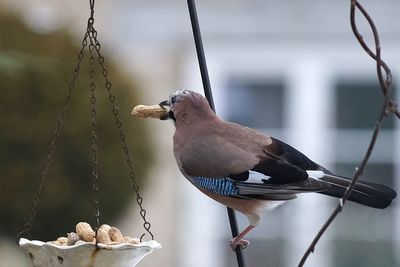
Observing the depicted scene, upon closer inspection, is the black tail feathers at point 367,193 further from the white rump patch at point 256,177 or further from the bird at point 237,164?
the white rump patch at point 256,177

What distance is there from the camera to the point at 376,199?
316 cm

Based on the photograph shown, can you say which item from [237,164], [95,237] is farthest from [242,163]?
[95,237]

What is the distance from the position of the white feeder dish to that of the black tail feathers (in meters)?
0.57

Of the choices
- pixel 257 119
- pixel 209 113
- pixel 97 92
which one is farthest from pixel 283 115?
pixel 209 113

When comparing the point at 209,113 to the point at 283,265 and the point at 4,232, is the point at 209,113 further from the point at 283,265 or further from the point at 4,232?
the point at 283,265

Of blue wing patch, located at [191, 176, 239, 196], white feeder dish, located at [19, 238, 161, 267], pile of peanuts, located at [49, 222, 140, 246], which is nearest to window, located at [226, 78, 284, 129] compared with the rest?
blue wing patch, located at [191, 176, 239, 196]

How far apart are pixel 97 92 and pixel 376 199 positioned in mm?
4637

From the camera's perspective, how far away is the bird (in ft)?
10.8

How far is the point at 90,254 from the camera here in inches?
115

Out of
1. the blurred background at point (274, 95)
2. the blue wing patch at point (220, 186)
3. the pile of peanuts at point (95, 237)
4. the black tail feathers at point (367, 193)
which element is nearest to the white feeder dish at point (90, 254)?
the pile of peanuts at point (95, 237)

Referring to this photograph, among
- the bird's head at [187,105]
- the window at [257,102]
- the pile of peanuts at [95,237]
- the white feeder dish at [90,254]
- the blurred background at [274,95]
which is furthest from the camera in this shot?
the window at [257,102]

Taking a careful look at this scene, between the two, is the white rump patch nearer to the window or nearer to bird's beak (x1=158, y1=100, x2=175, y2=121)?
bird's beak (x1=158, y1=100, x2=175, y2=121)

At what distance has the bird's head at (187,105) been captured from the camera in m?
3.44

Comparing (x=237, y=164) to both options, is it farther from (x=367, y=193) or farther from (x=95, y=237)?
(x=95, y=237)
